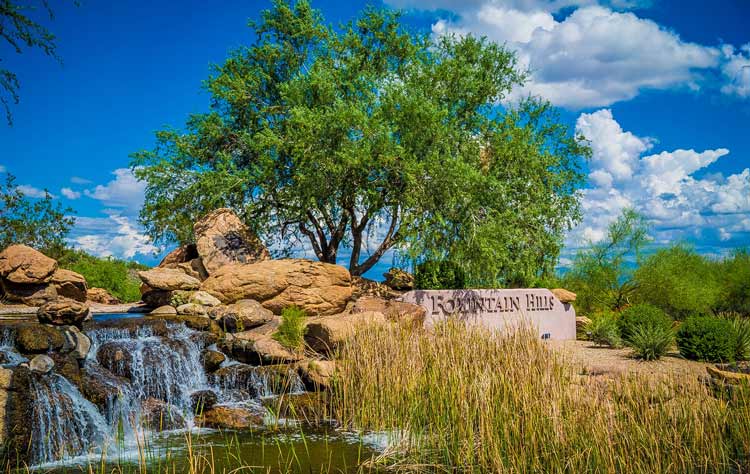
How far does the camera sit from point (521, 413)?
6848 millimetres

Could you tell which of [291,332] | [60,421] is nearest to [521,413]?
[60,421]

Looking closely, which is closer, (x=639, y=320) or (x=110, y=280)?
(x=639, y=320)

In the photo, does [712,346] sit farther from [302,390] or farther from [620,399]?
[302,390]

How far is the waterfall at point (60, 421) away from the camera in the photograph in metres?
8.59

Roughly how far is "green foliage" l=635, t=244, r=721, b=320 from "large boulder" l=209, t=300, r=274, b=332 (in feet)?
51.5

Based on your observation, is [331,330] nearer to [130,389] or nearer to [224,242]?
[130,389]

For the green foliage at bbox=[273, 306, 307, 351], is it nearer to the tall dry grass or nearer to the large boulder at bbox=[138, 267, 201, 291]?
the tall dry grass

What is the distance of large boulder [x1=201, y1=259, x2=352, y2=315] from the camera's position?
16.5 meters

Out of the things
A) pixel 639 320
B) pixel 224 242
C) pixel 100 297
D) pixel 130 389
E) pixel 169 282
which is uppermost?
pixel 224 242

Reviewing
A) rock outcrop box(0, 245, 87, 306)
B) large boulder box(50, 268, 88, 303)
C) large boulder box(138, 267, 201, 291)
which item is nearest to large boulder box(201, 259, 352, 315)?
large boulder box(138, 267, 201, 291)

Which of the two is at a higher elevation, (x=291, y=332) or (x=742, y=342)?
(x=291, y=332)

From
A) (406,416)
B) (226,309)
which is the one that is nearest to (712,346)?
(406,416)

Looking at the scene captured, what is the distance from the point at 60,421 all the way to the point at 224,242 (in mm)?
11083

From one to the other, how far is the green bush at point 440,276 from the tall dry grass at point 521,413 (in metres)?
8.88
